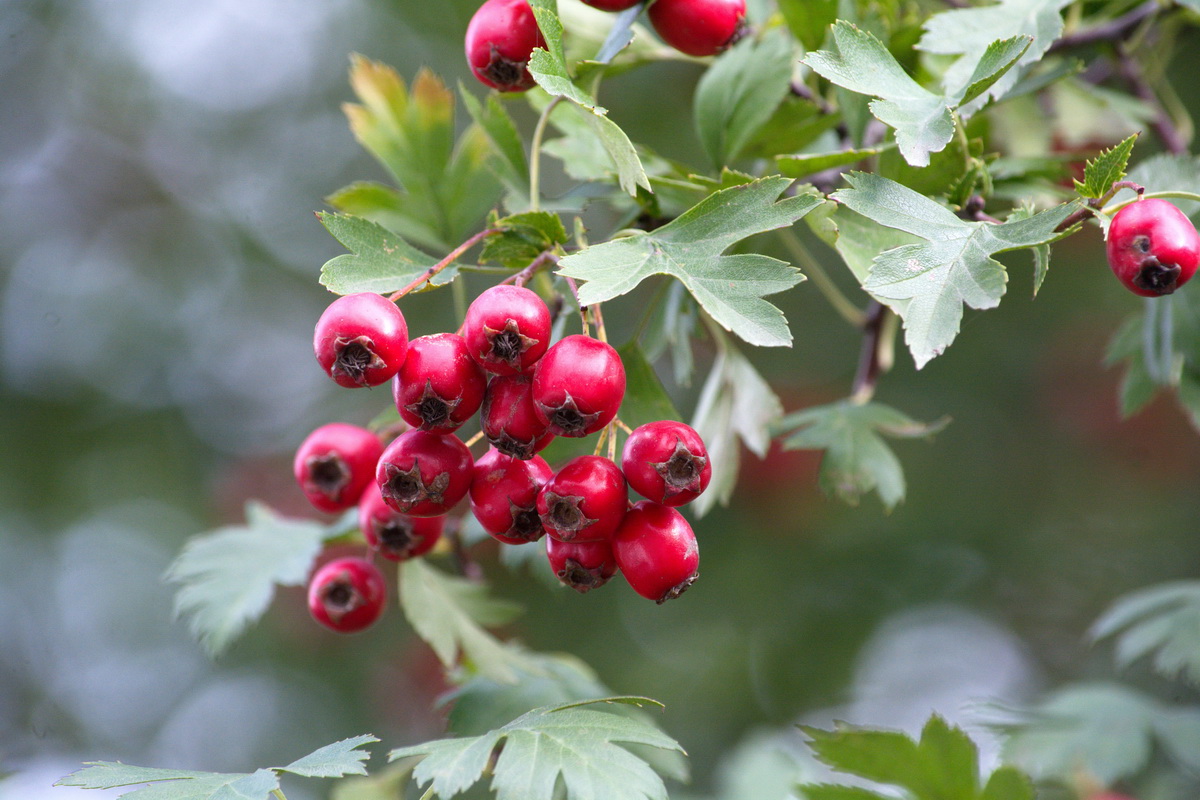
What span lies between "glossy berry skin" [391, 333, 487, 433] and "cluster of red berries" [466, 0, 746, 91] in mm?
340

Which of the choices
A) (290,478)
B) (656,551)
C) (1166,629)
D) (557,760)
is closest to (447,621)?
(557,760)

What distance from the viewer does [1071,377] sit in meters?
2.89

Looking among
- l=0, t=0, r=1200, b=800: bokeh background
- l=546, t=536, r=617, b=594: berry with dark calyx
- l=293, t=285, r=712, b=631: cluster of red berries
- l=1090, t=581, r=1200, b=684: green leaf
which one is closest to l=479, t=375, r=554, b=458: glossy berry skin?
l=293, t=285, r=712, b=631: cluster of red berries

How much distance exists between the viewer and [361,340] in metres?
0.81

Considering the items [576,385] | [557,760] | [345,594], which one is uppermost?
[576,385]

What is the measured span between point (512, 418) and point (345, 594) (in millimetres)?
582

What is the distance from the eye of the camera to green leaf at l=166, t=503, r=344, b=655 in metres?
1.32

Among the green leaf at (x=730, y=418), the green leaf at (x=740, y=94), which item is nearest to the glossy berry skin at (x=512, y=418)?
the green leaf at (x=730, y=418)

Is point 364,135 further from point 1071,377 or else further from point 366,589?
point 1071,377

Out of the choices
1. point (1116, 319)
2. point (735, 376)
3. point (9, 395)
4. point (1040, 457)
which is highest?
point (735, 376)

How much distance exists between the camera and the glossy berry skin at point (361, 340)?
31.9 inches

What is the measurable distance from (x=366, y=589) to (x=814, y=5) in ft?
3.30

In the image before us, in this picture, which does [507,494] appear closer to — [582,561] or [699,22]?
[582,561]

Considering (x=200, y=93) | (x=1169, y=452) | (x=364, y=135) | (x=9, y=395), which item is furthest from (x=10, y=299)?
(x=1169, y=452)
